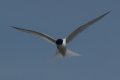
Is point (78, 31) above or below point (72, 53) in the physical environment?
above

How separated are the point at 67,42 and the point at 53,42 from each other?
4.73 feet

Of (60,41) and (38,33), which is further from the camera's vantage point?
(38,33)

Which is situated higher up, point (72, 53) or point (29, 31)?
point (29, 31)

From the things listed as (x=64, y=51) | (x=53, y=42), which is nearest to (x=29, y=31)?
(x=53, y=42)

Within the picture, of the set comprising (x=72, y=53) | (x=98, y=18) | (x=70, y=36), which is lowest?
(x=72, y=53)

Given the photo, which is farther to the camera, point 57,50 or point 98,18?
point 98,18

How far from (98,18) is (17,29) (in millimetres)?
8931

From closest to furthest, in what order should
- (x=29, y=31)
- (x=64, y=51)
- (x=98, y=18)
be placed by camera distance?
(x=64, y=51)
(x=98, y=18)
(x=29, y=31)

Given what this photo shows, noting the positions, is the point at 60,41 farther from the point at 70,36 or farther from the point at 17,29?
the point at 17,29

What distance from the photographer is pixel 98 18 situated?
28.1 m

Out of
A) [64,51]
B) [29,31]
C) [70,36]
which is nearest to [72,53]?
[64,51]

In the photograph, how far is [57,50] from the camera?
2628cm

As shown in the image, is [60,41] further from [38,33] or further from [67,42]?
[38,33]

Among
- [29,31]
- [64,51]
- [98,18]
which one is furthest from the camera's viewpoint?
[29,31]
